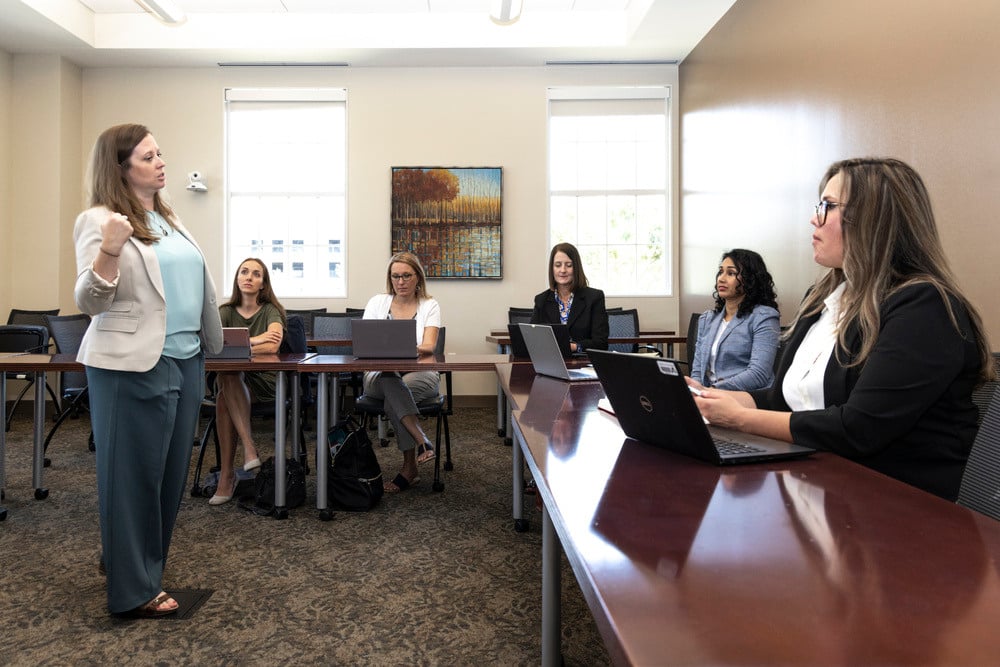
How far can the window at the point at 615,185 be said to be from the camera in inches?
268

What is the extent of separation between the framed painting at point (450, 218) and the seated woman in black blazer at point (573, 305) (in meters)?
2.12

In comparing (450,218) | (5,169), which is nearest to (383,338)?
(450,218)

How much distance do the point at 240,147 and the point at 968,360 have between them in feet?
21.9

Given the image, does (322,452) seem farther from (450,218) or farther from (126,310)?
(450,218)

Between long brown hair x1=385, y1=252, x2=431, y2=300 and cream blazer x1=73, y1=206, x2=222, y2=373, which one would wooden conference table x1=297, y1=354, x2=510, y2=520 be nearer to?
long brown hair x1=385, y1=252, x2=431, y2=300

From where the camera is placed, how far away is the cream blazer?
1.98m

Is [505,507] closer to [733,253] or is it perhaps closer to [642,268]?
[733,253]

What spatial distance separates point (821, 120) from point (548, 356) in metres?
2.70

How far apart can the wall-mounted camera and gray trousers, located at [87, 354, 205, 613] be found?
494 centimetres

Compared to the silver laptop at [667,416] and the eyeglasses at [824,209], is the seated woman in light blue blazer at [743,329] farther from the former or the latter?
the silver laptop at [667,416]

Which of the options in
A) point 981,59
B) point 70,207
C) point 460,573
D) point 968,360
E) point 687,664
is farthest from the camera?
point 70,207

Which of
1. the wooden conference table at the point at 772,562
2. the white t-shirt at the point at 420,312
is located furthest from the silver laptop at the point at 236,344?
the wooden conference table at the point at 772,562

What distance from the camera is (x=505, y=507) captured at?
338cm

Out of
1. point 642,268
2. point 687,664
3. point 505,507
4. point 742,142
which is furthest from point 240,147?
point 687,664
